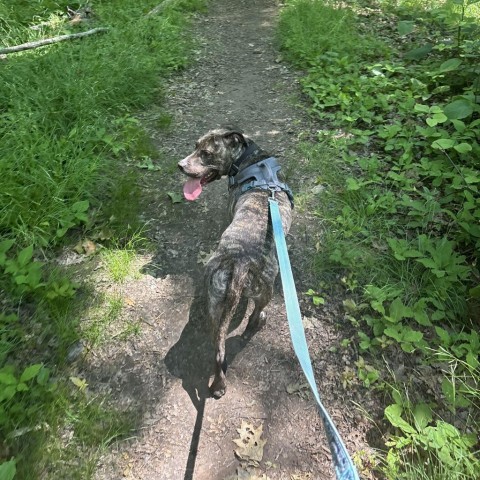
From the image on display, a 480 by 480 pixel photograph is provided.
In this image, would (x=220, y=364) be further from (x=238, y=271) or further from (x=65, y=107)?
(x=65, y=107)

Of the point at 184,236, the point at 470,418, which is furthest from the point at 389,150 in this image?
the point at 470,418

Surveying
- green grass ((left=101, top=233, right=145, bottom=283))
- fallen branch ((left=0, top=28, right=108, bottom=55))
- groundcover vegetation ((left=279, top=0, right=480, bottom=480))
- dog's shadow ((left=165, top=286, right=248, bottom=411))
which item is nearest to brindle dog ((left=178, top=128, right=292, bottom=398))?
dog's shadow ((left=165, top=286, right=248, bottom=411))

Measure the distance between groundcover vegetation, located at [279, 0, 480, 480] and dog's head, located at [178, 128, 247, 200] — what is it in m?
1.08

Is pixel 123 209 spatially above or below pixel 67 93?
below

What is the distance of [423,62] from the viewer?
511cm

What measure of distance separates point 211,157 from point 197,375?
1.69m

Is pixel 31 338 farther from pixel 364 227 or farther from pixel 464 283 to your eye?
pixel 464 283

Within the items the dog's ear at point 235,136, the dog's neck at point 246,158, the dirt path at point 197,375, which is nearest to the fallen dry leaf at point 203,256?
the dirt path at point 197,375

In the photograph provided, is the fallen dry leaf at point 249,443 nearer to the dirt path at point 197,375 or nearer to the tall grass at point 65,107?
the dirt path at point 197,375

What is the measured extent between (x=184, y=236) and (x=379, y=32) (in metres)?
5.15

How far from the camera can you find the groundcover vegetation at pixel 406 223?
2215 millimetres

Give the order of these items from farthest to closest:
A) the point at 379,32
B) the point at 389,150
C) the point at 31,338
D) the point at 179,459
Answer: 1. the point at 379,32
2. the point at 389,150
3. the point at 31,338
4. the point at 179,459

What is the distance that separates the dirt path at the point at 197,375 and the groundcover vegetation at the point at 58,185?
0.64 ft

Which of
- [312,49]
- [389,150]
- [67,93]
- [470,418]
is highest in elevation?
[67,93]
